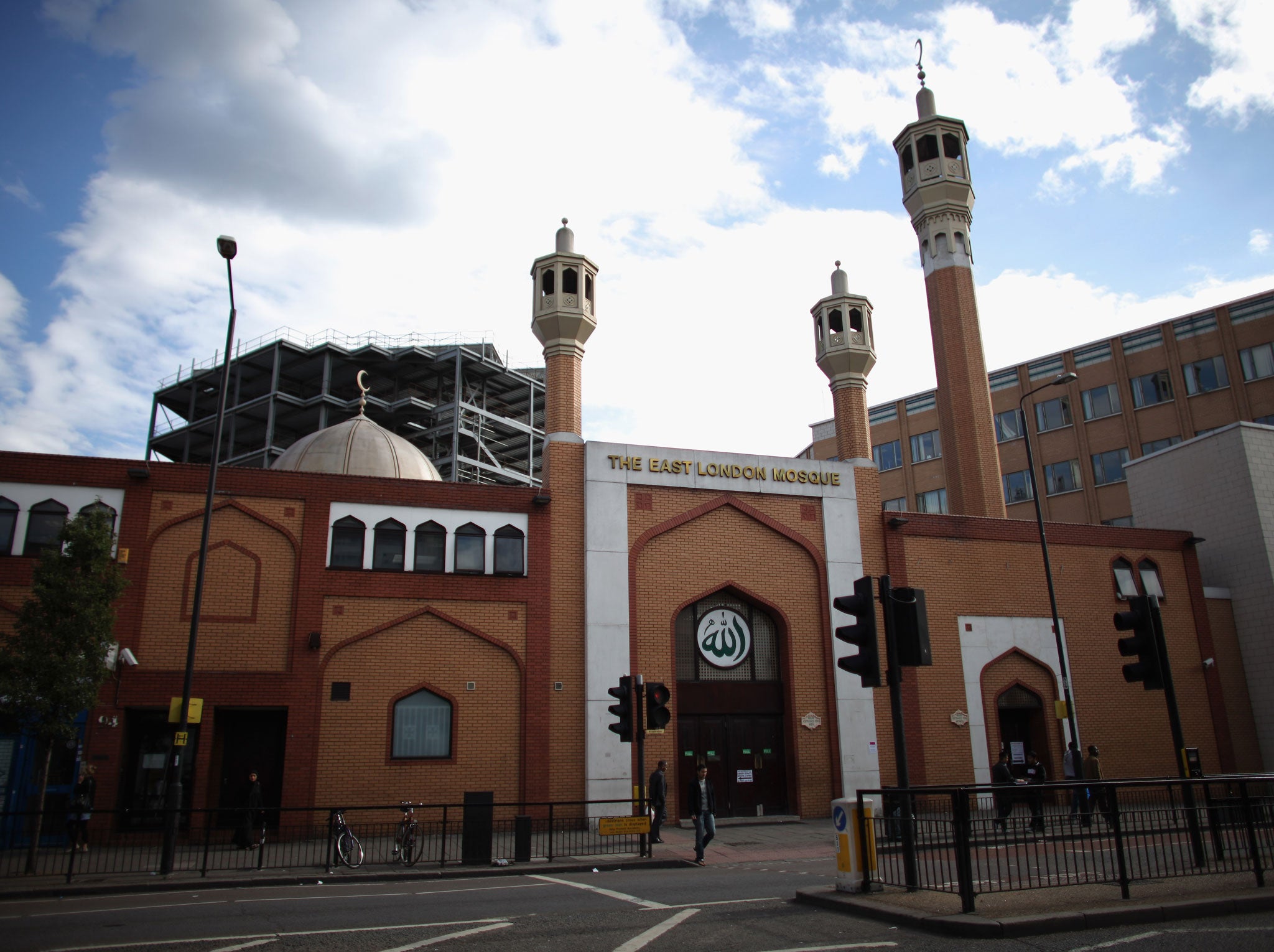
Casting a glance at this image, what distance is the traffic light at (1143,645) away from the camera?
1175 cm

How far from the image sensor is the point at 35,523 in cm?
1900

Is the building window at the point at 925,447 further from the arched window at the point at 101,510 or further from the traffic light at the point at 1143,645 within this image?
the arched window at the point at 101,510

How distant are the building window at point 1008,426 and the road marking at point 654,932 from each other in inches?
1743

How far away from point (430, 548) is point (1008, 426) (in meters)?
37.6

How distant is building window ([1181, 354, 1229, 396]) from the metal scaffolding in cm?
3302

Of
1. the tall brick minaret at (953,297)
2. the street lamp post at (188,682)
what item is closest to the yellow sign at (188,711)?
the street lamp post at (188,682)

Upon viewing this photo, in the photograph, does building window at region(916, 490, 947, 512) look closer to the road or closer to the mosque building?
the mosque building

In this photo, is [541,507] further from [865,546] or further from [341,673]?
[865,546]

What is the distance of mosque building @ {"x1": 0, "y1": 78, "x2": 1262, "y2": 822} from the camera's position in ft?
63.6

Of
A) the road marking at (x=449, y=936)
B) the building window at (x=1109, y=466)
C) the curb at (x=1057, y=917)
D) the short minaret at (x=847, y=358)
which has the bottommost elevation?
the road marking at (x=449, y=936)

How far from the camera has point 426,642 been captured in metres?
20.6

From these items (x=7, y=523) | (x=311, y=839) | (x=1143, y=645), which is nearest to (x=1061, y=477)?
(x=1143, y=645)

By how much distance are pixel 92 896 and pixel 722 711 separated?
13.6 metres

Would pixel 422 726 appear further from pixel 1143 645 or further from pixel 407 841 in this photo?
pixel 1143 645
